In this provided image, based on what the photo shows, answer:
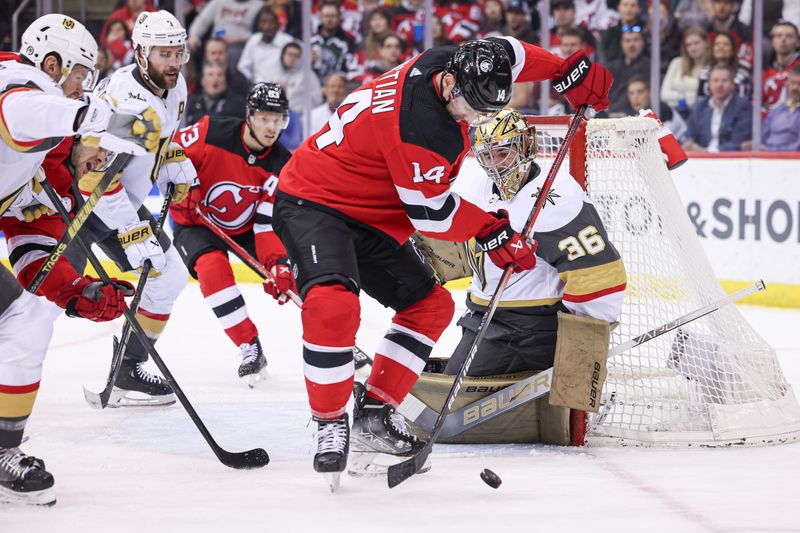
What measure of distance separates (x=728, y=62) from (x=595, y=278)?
3.99m

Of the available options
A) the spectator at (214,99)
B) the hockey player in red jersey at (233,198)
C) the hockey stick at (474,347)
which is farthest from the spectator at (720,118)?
the hockey stick at (474,347)

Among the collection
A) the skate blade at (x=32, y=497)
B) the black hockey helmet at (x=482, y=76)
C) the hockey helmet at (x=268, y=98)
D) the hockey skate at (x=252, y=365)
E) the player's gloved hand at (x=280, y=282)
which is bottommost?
the hockey skate at (x=252, y=365)

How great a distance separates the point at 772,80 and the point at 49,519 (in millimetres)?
4979

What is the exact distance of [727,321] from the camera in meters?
2.88

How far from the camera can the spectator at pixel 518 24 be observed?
6680mm

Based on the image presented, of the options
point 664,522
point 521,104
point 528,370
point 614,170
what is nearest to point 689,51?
point 521,104

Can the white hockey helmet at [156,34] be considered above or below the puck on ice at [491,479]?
above

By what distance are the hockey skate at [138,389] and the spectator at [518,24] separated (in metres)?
3.95

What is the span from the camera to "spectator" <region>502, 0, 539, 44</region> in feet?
21.9

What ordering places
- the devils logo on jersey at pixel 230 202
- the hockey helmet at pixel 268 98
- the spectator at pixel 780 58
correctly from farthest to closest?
the spectator at pixel 780 58 < the devils logo on jersey at pixel 230 202 < the hockey helmet at pixel 268 98

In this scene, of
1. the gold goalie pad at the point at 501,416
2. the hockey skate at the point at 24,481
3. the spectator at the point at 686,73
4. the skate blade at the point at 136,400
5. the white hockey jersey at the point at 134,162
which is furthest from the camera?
the spectator at the point at 686,73

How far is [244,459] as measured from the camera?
2564mm

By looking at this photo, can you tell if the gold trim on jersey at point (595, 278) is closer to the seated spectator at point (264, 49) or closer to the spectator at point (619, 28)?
the spectator at point (619, 28)

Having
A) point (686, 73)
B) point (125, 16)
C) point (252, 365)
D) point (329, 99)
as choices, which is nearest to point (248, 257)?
point (252, 365)
